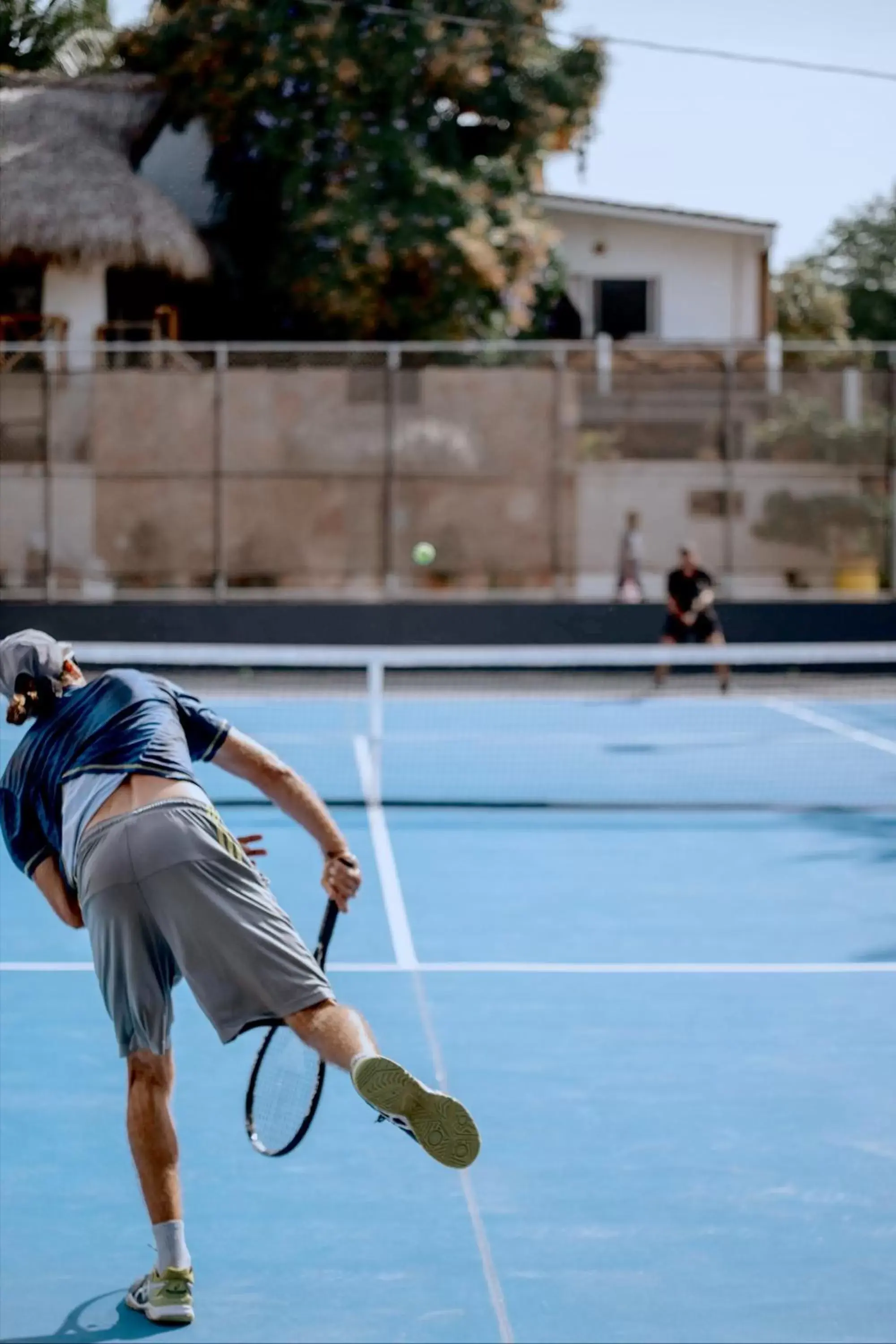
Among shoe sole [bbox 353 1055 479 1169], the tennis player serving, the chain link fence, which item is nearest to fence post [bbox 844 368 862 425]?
the chain link fence

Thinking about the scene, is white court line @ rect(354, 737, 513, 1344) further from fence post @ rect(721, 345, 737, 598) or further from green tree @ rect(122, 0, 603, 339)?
green tree @ rect(122, 0, 603, 339)

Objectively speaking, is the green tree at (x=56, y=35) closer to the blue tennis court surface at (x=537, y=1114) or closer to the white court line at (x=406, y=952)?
the white court line at (x=406, y=952)

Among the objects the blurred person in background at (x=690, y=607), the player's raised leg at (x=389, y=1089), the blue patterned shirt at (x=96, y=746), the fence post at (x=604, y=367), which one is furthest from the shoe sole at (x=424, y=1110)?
the fence post at (x=604, y=367)

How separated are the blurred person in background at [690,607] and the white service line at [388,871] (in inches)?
223

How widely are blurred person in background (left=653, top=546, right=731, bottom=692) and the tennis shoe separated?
54.3 ft

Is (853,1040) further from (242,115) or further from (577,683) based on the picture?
(242,115)

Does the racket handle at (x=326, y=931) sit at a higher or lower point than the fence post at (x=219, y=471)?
lower

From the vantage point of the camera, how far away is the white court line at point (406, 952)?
14.7 ft

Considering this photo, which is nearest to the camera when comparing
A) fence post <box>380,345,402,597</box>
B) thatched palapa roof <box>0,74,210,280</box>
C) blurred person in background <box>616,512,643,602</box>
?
blurred person in background <box>616,512,643,602</box>

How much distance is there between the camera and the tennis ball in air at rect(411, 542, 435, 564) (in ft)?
81.9

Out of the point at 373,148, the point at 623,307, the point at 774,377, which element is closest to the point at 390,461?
the point at 774,377

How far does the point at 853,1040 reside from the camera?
22.3 feet

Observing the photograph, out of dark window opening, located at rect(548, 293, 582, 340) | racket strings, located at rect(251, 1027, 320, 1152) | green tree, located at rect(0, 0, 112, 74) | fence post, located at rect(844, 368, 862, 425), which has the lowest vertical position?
racket strings, located at rect(251, 1027, 320, 1152)

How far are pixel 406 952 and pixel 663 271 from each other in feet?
89.9
